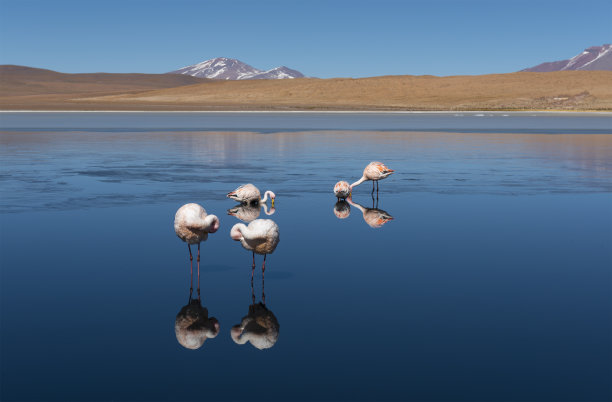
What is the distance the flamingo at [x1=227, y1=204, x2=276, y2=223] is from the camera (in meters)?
13.2

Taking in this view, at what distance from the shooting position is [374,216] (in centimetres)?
1349

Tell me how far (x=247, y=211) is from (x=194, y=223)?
548cm

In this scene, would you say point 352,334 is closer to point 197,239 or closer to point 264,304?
point 264,304

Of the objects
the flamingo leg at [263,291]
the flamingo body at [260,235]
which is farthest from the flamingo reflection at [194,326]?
the flamingo body at [260,235]

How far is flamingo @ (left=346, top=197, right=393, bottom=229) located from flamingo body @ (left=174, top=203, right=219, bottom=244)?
14.1 ft

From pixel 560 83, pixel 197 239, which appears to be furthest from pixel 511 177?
pixel 560 83

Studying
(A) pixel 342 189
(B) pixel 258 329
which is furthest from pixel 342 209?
(B) pixel 258 329

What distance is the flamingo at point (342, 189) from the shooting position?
1514cm

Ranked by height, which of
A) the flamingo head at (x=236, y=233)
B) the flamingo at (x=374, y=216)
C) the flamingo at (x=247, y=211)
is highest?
the flamingo head at (x=236, y=233)

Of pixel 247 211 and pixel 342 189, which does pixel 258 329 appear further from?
pixel 342 189

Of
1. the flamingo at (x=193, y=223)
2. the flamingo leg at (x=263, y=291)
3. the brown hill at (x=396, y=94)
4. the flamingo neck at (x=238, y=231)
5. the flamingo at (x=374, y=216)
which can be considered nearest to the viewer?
the flamingo leg at (x=263, y=291)

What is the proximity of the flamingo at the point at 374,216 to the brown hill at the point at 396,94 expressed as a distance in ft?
286

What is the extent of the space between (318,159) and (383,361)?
18823mm

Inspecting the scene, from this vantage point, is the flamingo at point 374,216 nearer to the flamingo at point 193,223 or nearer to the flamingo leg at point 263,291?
the flamingo leg at point 263,291
